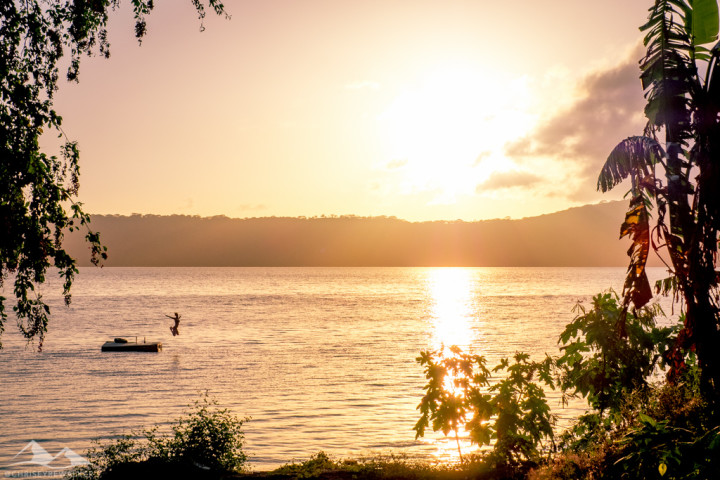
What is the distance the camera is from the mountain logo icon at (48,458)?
26.3 meters

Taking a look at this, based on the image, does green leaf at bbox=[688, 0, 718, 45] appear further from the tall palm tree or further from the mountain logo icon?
the mountain logo icon

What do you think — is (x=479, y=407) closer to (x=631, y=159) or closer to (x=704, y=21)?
(x=631, y=159)

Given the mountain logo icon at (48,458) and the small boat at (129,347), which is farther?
the small boat at (129,347)

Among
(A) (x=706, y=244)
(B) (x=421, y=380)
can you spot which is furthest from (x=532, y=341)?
(A) (x=706, y=244)

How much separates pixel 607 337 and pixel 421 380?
117ft

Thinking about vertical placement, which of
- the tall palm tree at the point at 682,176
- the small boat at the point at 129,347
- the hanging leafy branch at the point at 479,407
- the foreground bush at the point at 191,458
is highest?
the tall palm tree at the point at 682,176

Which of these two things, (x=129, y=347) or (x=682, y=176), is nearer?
(x=682, y=176)

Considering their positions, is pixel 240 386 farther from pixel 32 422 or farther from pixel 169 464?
pixel 169 464

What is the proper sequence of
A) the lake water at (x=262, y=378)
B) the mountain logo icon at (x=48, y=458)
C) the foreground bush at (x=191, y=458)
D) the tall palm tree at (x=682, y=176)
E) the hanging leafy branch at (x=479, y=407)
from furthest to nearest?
the lake water at (x=262, y=378) < the mountain logo icon at (x=48, y=458) < the foreground bush at (x=191, y=458) < the hanging leafy branch at (x=479, y=407) < the tall palm tree at (x=682, y=176)

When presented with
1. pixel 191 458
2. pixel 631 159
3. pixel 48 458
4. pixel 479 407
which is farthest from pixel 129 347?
pixel 631 159

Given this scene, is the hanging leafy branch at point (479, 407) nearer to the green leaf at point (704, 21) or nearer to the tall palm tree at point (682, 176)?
the tall palm tree at point (682, 176)

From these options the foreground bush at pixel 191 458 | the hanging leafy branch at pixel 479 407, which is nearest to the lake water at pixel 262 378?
the foreground bush at pixel 191 458

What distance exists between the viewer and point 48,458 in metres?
27.9

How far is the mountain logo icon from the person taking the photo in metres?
26.3
